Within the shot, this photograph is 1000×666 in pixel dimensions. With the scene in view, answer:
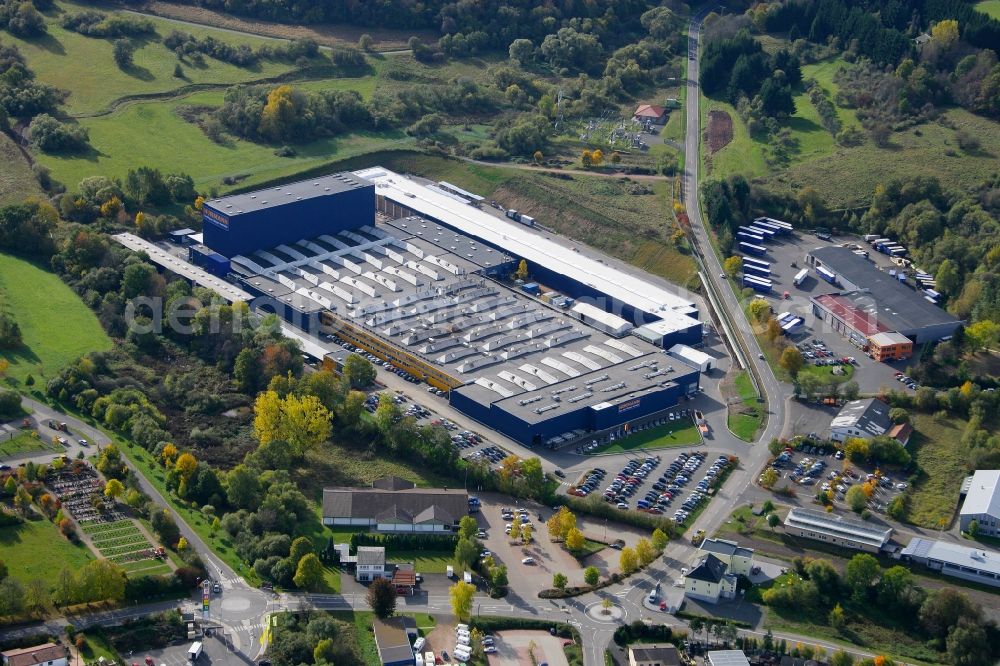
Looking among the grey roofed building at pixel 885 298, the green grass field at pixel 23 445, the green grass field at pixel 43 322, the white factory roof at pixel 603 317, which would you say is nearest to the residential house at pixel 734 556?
the white factory roof at pixel 603 317

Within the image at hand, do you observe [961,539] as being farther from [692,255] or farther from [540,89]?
[540,89]

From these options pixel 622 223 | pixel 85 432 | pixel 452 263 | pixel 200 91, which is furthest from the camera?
pixel 200 91

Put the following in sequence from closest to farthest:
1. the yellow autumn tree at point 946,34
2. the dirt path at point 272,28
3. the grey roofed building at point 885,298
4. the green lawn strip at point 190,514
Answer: the green lawn strip at point 190,514 < the grey roofed building at point 885,298 < the yellow autumn tree at point 946,34 < the dirt path at point 272,28

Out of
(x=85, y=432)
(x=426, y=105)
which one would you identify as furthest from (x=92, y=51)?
(x=85, y=432)

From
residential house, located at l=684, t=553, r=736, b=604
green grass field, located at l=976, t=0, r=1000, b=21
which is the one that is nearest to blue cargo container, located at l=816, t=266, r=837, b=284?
residential house, located at l=684, t=553, r=736, b=604

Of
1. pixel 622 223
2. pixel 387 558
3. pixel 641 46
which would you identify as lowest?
pixel 387 558

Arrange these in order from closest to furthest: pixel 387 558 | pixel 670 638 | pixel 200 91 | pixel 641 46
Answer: pixel 670 638, pixel 387 558, pixel 200 91, pixel 641 46

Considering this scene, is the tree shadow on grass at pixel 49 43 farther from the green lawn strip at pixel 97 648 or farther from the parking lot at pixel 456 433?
the green lawn strip at pixel 97 648
